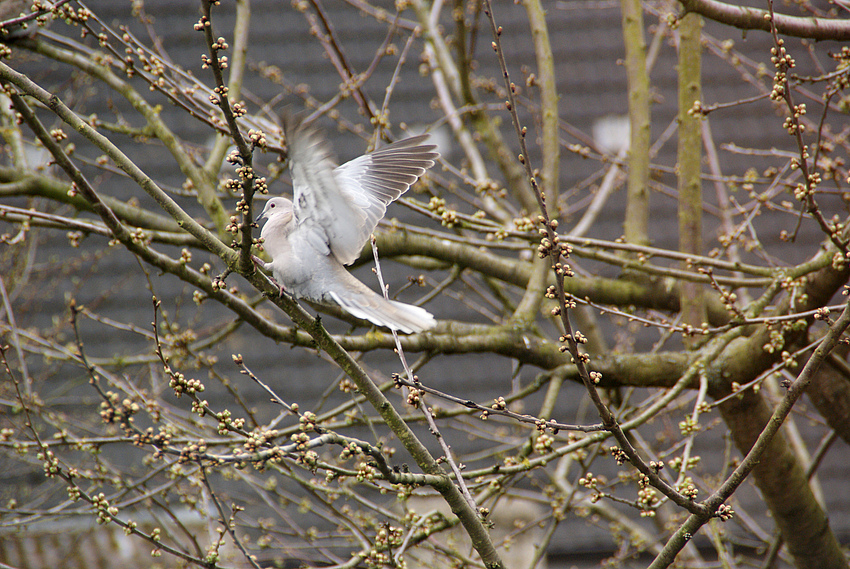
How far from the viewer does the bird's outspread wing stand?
1.52m

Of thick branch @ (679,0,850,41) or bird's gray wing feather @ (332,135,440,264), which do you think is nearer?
thick branch @ (679,0,850,41)

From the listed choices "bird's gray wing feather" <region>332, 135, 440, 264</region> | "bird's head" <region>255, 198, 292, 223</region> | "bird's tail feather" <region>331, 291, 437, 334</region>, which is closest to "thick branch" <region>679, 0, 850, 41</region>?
"bird's gray wing feather" <region>332, 135, 440, 264</region>

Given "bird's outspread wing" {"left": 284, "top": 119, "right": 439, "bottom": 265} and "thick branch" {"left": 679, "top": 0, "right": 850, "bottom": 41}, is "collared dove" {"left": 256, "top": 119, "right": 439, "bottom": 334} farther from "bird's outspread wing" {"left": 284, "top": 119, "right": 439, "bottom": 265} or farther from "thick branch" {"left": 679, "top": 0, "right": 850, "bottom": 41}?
"thick branch" {"left": 679, "top": 0, "right": 850, "bottom": 41}

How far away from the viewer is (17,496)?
3.76 metres

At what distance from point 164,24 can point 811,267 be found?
183 inches

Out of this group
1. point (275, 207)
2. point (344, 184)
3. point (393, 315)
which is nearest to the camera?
point (393, 315)

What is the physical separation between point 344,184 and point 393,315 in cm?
58

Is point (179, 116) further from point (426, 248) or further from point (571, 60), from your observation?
point (426, 248)

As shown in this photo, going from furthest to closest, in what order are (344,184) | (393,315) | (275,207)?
(275,207), (344,184), (393,315)

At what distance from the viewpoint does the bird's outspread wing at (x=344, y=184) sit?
152cm

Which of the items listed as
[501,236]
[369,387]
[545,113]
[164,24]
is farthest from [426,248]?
[164,24]

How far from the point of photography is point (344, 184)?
2125 mm

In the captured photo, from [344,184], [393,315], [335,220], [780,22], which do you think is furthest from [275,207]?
[780,22]

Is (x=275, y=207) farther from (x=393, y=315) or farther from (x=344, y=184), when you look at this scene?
(x=393, y=315)
